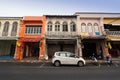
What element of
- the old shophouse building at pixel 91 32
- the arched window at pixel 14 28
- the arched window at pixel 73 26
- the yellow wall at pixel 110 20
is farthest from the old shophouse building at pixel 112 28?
the arched window at pixel 14 28

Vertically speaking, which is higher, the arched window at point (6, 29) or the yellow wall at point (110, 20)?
the yellow wall at point (110, 20)

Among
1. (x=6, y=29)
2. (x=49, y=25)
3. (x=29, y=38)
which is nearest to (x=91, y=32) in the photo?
(x=49, y=25)

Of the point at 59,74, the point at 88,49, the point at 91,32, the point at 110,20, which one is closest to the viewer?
the point at 59,74

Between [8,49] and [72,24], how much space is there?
12781 millimetres

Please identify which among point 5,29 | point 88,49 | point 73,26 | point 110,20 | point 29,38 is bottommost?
point 88,49

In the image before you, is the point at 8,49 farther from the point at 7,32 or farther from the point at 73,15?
the point at 73,15

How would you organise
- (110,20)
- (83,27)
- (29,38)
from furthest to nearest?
(83,27) → (110,20) → (29,38)

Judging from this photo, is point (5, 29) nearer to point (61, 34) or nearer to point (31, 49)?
point (31, 49)

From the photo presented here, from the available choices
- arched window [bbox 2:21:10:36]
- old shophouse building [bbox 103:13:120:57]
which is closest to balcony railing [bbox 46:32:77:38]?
old shophouse building [bbox 103:13:120:57]

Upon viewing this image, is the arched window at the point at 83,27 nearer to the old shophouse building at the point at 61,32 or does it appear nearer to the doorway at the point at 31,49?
the old shophouse building at the point at 61,32

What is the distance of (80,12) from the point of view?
2275cm

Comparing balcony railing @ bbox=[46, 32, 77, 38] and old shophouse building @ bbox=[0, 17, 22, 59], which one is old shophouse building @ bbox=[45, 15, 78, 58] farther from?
old shophouse building @ bbox=[0, 17, 22, 59]

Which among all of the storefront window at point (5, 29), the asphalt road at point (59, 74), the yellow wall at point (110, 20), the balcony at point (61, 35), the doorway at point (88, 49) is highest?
the yellow wall at point (110, 20)

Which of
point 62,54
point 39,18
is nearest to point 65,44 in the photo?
point 39,18
